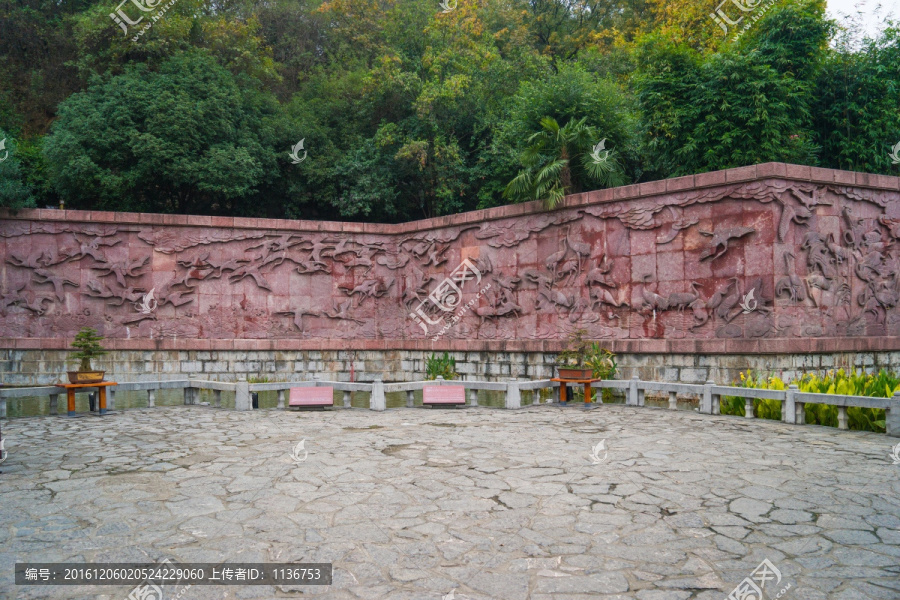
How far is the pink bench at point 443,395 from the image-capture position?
37.4 ft

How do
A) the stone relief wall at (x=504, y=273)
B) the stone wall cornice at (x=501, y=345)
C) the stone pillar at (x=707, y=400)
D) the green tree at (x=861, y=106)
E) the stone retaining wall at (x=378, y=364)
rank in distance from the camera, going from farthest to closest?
1. the green tree at (x=861, y=106)
2. the stone relief wall at (x=504, y=273)
3. the stone retaining wall at (x=378, y=364)
4. the stone wall cornice at (x=501, y=345)
5. the stone pillar at (x=707, y=400)

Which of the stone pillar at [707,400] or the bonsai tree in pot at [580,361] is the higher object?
the bonsai tree in pot at [580,361]

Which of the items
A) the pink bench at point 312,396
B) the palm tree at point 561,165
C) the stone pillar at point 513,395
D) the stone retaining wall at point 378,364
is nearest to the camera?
the pink bench at point 312,396

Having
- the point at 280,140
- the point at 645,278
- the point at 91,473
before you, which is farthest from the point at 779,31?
the point at 91,473

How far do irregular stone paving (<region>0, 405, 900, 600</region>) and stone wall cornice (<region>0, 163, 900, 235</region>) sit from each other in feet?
21.0

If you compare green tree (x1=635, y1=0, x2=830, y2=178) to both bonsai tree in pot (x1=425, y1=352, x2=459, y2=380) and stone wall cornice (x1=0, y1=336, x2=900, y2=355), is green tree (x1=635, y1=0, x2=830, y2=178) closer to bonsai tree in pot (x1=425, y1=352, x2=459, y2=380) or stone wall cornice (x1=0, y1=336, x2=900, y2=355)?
stone wall cornice (x1=0, y1=336, x2=900, y2=355)

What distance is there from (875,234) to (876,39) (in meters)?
9.57

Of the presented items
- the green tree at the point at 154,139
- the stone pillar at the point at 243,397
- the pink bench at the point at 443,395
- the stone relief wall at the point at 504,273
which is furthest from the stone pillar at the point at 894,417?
the green tree at the point at 154,139

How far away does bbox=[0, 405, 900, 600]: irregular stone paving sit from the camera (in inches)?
146

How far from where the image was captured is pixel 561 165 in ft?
52.6

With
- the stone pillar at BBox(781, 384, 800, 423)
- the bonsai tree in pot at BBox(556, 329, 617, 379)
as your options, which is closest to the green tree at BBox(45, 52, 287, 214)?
the bonsai tree in pot at BBox(556, 329, 617, 379)

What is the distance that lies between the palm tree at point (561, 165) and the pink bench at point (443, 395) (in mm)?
6239

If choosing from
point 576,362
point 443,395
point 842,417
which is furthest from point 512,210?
point 842,417

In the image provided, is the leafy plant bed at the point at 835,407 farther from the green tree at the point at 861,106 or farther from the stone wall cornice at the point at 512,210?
the green tree at the point at 861,106
